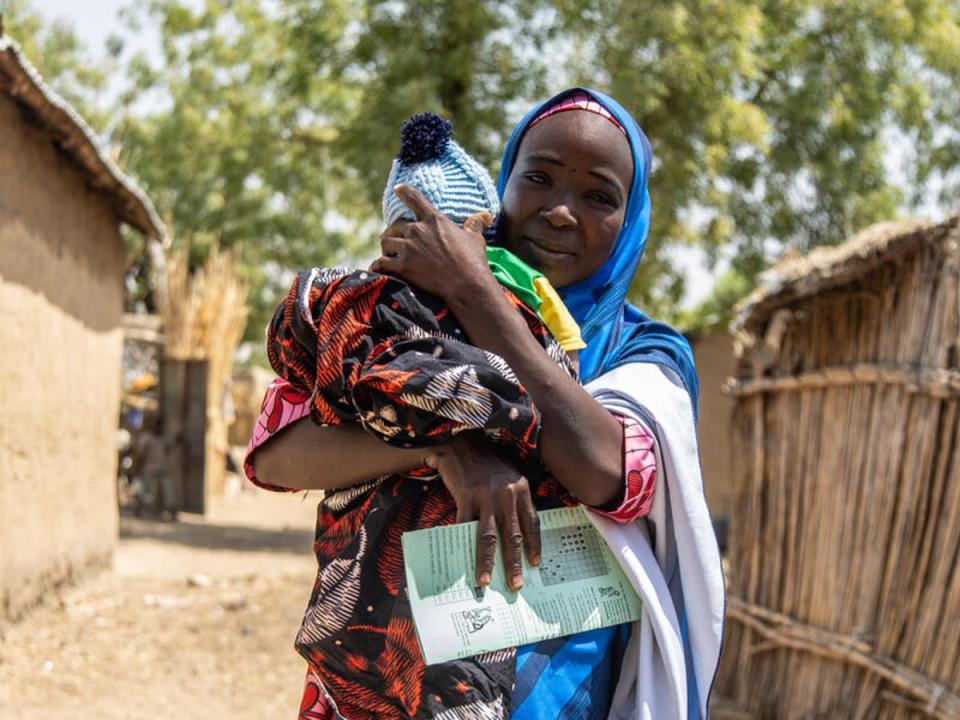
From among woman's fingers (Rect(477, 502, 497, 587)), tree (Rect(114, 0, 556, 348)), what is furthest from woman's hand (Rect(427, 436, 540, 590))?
tree (Rect(114, 0, 556, 348))

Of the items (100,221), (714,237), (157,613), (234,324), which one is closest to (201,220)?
(234,324)

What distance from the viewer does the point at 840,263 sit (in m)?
4.49

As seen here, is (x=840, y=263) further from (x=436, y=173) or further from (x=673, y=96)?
(x=673, y=96)

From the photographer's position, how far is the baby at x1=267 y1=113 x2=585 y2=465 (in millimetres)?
1255

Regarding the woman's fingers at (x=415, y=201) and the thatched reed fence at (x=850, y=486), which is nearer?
the woman's fingers at (x=415, y=201)

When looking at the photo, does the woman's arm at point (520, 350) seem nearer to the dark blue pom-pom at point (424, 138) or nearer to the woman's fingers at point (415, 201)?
the woman's fingers at point (415, 201)

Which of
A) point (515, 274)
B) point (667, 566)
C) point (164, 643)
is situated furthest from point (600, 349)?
point (164, 643)

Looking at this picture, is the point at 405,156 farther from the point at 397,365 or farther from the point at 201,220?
the point at 201,220

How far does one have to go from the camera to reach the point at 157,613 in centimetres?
734

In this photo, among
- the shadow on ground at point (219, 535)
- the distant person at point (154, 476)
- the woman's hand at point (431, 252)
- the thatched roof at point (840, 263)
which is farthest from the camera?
the distant person at point (154, 476)

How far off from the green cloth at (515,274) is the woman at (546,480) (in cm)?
6

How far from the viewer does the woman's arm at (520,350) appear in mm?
1331

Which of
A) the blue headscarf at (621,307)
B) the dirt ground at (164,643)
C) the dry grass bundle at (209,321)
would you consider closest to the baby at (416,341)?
the blue headscarf at (621,307)

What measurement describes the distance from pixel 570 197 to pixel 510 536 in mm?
513
